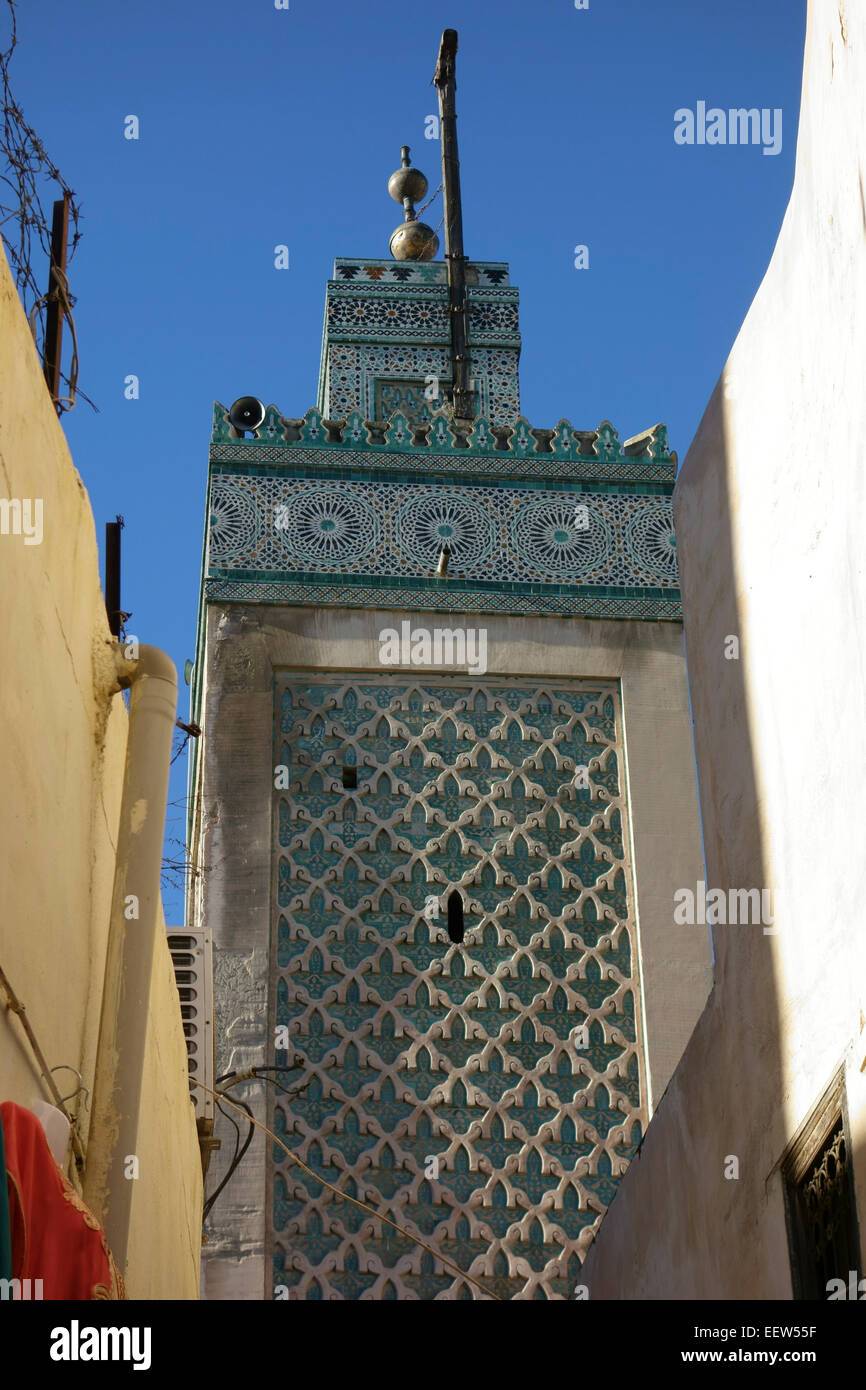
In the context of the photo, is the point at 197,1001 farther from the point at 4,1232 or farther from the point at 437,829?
the point at 4,1232

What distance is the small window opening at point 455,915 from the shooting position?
7.36m

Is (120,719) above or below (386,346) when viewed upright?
below

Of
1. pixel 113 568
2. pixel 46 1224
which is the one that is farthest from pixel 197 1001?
pixel 46 1224

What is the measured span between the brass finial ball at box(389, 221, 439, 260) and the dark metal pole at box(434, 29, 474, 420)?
97 millimetres

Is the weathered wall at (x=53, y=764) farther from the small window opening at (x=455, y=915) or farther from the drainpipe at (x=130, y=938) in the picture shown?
the small window opening at (x=455, y=915)

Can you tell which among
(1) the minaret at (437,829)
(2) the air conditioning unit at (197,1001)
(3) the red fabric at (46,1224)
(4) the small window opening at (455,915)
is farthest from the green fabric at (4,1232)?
(4) the small window opening at (455,915)

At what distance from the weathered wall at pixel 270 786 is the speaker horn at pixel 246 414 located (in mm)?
872

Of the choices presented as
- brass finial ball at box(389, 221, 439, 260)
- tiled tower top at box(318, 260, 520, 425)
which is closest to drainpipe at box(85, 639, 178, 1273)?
tiled tower top at box(318, 260, 520, 425)

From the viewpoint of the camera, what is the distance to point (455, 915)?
740cm

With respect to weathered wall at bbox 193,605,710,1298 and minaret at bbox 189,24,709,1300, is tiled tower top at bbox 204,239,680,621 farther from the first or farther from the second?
weathered wall at bbox 193,605,710,1298

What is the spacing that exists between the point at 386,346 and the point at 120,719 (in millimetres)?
5633

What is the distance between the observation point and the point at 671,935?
7375 millimetres

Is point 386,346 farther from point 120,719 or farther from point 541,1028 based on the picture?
point 120,719
